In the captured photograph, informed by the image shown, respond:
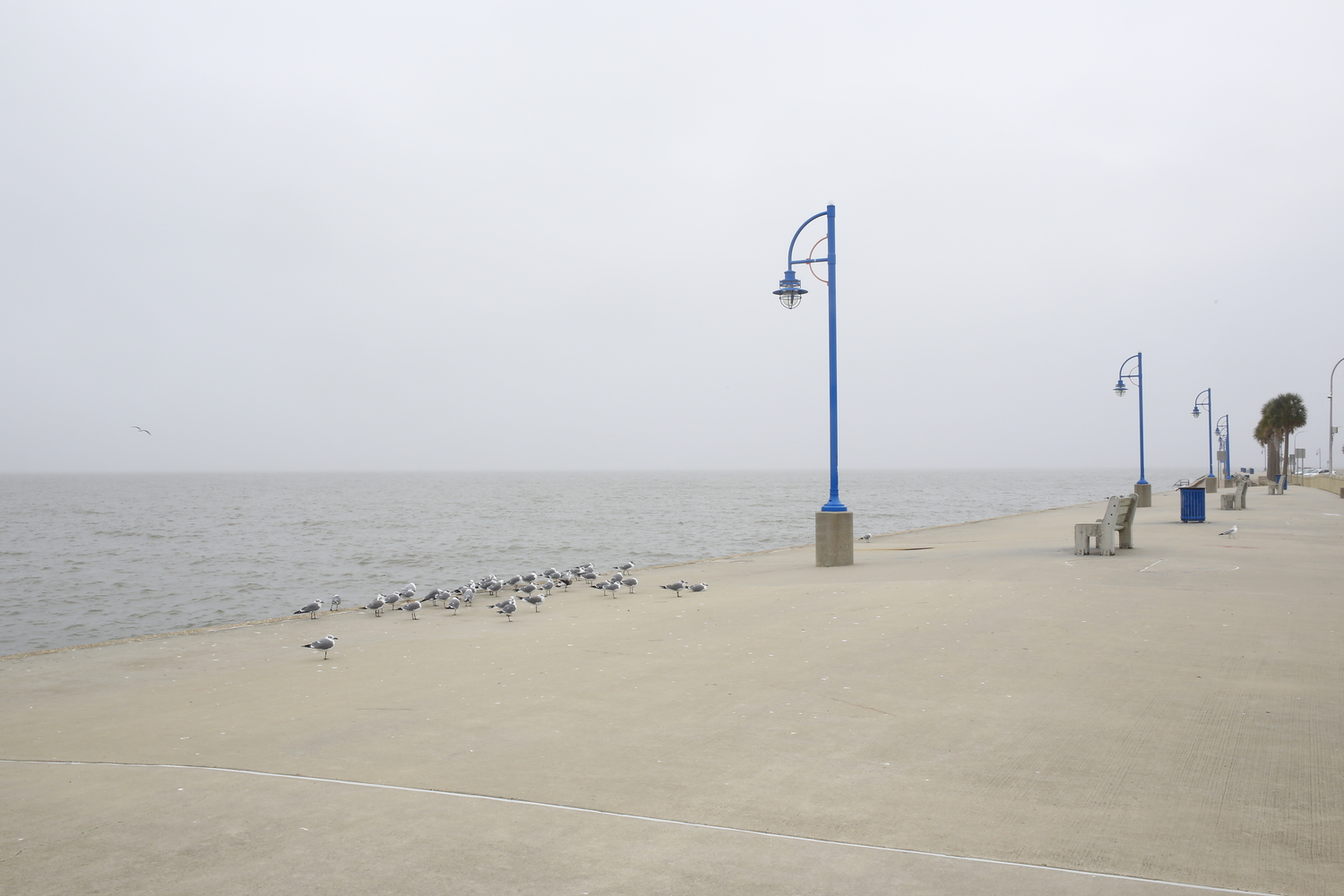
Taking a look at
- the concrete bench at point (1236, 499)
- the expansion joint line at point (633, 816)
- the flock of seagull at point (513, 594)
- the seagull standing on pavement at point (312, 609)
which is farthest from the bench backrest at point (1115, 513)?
the concrete bench at point (1236, 499)

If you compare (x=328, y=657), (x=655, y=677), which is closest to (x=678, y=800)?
(x=655, y=677)

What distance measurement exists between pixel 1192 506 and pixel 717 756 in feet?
81.3

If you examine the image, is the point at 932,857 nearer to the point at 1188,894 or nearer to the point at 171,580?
the point at 1188,894

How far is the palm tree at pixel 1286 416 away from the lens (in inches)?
3199

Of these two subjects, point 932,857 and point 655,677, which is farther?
point 655,677

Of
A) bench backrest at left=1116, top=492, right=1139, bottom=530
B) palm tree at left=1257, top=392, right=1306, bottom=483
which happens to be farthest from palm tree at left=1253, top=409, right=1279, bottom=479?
bench backrest at left=1116, top=492, right=1139, bottom=530

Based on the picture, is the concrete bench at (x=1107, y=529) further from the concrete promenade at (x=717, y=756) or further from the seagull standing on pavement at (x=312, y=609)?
the seagull standing on pavement at (x=312, y=609)

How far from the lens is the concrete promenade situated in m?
4.17

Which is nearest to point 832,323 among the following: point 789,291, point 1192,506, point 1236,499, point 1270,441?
point 789,291

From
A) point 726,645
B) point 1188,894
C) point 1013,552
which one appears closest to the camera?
point 1188,894

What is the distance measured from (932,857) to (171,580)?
1296 inches

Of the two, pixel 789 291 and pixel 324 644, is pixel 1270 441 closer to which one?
pixel 789 291

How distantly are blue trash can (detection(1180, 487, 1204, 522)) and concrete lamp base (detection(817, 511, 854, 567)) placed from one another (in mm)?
14083

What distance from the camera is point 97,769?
5.88 meters
